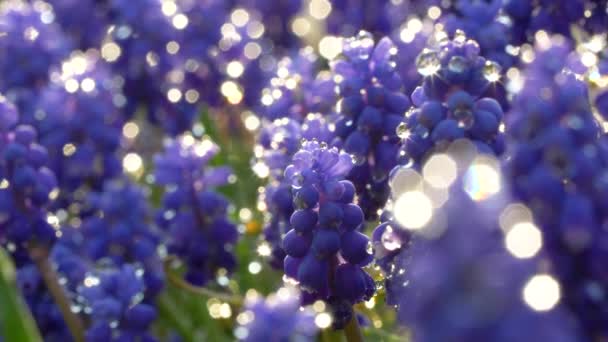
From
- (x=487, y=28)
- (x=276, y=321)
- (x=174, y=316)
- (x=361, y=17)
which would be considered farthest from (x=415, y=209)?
(x=361, y=17)

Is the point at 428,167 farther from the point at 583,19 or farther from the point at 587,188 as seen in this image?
the point at 583,19

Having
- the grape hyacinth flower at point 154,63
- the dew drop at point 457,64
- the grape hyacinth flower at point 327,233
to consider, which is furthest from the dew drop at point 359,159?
the grape hyacinth flower at point 154,63

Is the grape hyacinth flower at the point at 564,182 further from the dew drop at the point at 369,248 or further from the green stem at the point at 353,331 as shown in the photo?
the green stem at the point at 353,331

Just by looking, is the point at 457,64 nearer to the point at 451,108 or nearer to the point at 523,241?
the point at 451,108

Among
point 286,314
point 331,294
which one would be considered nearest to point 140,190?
point 331,294

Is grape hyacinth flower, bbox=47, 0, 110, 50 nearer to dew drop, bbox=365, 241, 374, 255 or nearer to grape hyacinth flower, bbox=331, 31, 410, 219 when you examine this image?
grape hyacinth flower, bbox=331, 31, 410, 219

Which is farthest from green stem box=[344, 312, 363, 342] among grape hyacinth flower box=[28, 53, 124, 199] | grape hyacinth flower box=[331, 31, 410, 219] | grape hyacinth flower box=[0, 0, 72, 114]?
grape hyacinth flower box=[0, 0, 72, 114]
